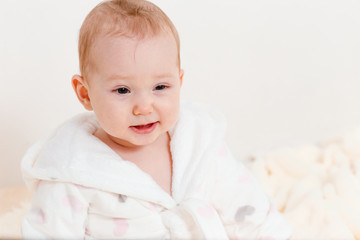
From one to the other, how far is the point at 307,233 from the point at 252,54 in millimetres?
739

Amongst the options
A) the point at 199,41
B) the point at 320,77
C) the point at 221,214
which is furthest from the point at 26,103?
the point at 320,77

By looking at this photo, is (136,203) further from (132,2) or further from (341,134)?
(341,134)

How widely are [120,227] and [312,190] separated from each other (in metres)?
0.73

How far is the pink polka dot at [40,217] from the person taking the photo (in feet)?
3.67

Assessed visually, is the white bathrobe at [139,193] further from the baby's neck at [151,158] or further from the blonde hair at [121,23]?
the blonde hair at [121,23]

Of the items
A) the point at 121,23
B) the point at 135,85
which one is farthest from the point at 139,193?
the point at 121,23

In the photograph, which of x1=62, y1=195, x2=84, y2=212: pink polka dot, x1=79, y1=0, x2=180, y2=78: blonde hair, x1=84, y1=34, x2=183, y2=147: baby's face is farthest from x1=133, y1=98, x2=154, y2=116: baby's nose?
x1=62, y1=195, x2=84, y2=212: pink polka dot

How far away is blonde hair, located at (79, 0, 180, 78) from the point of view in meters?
1.08

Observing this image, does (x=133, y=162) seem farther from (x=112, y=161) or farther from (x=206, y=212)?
(x=206, y=212)

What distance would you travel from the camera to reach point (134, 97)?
1106 millimetres

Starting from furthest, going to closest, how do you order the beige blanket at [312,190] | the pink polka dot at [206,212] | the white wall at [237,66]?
the white wall at [237,66], the beige blanket at [312,190], the pink polka dot at [206,212]

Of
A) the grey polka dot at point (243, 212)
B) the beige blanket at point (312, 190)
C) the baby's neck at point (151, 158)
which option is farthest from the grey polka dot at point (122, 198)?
the beige blanket at point (312, 190)

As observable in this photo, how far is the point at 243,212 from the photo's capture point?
131cm

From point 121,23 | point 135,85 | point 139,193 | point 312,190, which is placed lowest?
point 312,190
